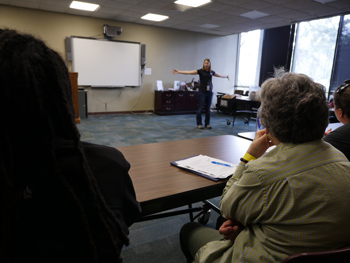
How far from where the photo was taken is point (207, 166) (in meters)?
1.32

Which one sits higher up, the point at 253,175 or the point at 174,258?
the point at 253,175

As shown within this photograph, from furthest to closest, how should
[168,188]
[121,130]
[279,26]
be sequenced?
1. [279,26]
2. [121,130]
3. [168,188]

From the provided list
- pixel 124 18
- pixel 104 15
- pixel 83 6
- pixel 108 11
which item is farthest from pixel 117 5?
pixel 124 18

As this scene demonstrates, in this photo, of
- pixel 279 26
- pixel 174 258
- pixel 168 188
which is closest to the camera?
pixel 168 188

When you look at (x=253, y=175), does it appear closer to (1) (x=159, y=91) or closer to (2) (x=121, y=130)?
(2) (x=121, y=130)

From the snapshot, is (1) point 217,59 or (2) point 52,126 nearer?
(2) point 52,126

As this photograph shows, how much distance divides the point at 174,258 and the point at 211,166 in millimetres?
719

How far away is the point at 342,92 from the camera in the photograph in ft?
4.67

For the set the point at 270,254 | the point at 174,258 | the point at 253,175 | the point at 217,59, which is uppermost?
the point at 217,59

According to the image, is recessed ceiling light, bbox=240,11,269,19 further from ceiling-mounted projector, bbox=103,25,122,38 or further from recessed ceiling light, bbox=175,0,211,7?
ceiling-mounted projector, bbox=103,25,122,38

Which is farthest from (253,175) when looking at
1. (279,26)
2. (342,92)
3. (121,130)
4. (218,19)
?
(279,26)

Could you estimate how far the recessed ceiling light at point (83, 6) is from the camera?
5.48 m

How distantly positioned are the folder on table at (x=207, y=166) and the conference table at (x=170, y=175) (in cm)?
3

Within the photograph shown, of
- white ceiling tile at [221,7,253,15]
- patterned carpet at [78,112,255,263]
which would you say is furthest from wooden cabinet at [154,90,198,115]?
white ceiling tile at [221,7,253,15]
